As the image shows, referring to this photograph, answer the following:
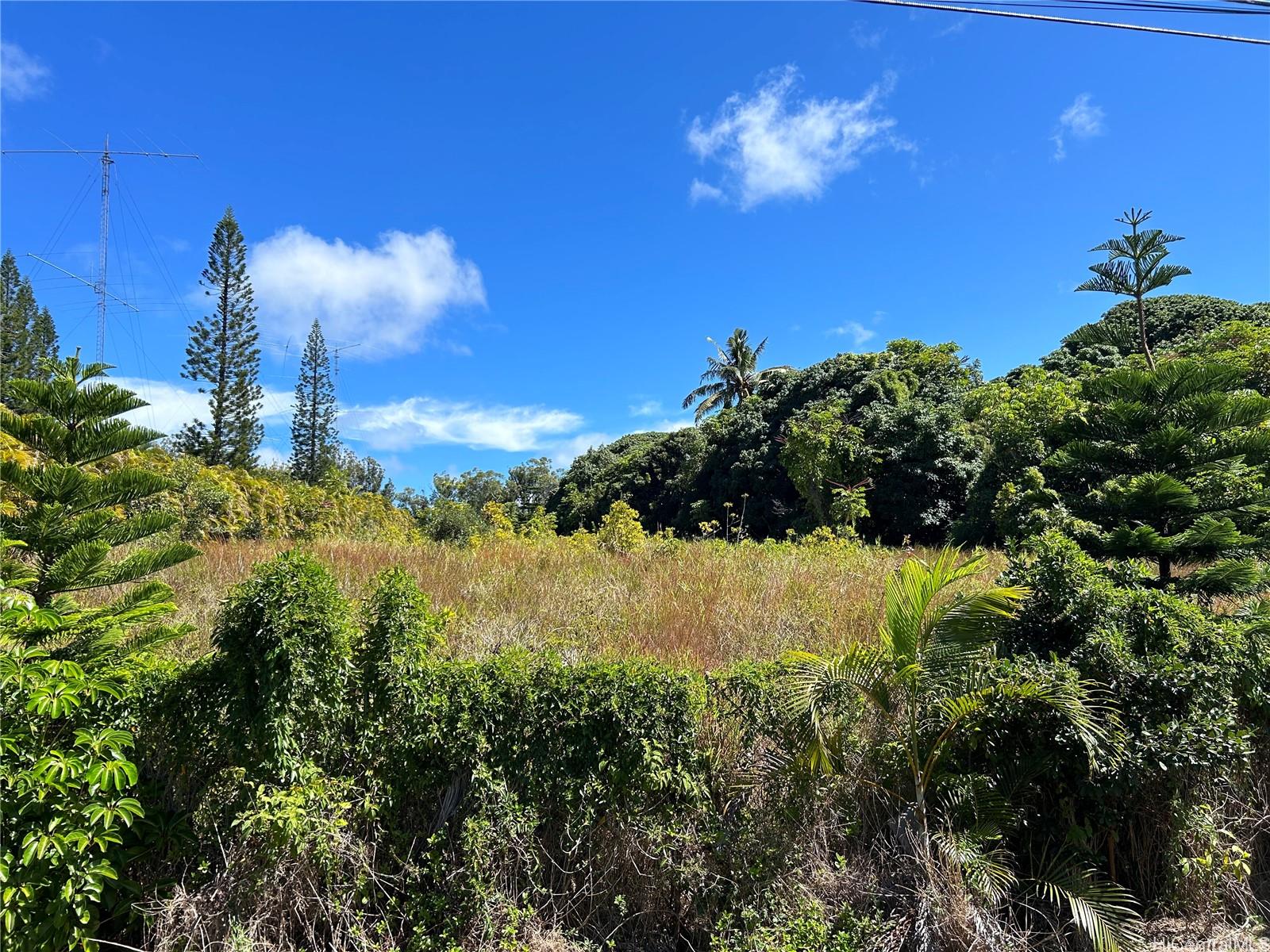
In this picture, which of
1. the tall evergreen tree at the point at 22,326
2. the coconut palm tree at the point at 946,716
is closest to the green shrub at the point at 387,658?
the coconut palm tree at the point at 946,716

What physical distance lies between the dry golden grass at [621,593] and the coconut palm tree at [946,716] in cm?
91

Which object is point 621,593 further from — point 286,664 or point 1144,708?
point 1144,708

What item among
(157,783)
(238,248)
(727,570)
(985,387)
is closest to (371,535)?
(727,570)

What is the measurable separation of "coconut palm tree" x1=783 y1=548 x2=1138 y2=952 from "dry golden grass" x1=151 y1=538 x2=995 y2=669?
905 millimetres

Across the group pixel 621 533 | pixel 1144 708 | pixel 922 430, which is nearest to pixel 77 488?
pixel 1144 708

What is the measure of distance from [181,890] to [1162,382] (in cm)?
657

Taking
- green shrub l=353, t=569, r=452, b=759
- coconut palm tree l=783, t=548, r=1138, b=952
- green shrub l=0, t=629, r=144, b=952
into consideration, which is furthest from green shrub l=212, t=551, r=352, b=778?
coconut palm tree l=783, t=548, r=1138, b=952

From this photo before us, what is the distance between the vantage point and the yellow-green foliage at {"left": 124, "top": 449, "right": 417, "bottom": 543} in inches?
403

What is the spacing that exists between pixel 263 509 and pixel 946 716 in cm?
1220

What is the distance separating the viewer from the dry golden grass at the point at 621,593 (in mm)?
4309

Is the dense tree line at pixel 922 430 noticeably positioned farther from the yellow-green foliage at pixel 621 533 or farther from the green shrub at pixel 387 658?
the green shrub at pixel 387 658

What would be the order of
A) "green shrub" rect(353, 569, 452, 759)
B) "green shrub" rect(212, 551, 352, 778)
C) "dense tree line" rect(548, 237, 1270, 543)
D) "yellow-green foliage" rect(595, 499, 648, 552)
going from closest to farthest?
1. "green shrub" rect(212, 551, 352, 778)
2. "green shrub" rect(353, 569, 452, 759)
3. "yellow-green foliage" rect(595, 499, 648, 552)
4. "dense tree line" rect(548, 237, 1270, 543)

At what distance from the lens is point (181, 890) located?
2.77 metres

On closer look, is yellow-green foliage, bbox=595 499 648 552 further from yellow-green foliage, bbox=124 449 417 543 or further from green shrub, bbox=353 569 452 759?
green shrub, bbox=353 569 452 759
